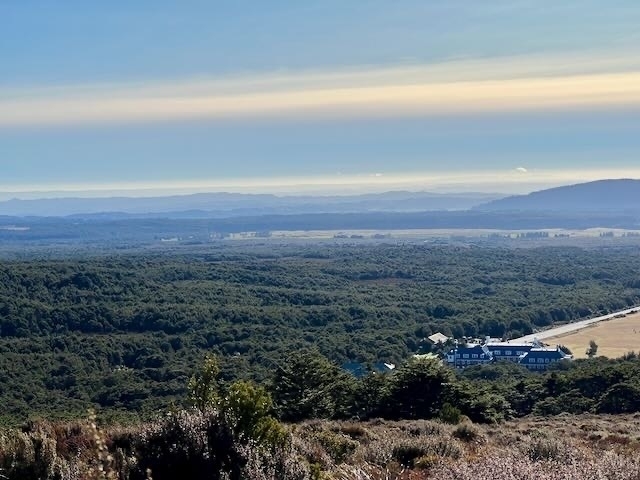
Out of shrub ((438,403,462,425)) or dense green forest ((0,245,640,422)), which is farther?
dense green forest ((0,245,640,422))

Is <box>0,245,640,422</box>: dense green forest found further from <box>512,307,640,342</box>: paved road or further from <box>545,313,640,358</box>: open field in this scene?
<box>545,313,640,358</box>: open field

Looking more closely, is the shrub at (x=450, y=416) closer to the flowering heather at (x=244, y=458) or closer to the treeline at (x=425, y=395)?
the treeline at (x=425, y=395)

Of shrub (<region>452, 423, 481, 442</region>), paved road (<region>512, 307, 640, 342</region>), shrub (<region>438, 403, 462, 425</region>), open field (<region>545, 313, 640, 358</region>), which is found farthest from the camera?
paved road (<region>512, 307, 640, 342</region>)

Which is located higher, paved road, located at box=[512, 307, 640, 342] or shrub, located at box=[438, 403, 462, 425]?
shrub, located at box=[438, 403, 462, 425]

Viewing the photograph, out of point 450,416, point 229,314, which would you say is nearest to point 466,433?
point 450,416

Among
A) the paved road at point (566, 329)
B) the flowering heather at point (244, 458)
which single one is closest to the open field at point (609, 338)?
the paved road at point (566, 329)

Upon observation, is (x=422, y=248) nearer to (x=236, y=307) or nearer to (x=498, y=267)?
(x=498, y=267)

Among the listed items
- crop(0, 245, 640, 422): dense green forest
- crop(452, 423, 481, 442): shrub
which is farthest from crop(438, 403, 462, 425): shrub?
crop(0, 245, 640, 422): dense green forest
